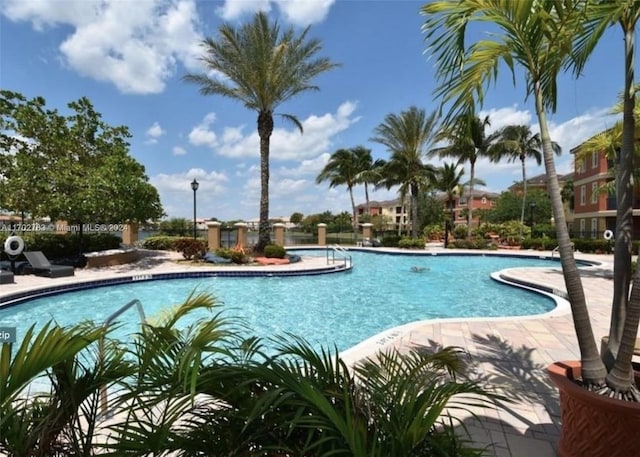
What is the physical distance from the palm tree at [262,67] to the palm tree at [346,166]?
11834 mm

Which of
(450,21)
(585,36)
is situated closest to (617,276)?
(585,36)

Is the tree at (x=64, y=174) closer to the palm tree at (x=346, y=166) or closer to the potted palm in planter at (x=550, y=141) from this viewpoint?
the potted palm in planter at (x=550, y=141)

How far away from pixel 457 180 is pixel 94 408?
97.9ft

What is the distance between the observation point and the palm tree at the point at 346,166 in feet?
92.6

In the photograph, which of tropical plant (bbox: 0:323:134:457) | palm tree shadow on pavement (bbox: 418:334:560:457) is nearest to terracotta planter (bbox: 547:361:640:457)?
palm tree shadow on pavement (bbox: 418:334:560:457)

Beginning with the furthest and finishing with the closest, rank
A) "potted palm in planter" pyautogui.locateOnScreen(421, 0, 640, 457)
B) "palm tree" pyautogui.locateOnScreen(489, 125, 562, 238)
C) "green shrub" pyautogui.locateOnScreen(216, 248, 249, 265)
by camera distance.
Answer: "palm tree" pyautogui.locateOnScreen(489, 125, 562, 238)
"green shrub" pyautogui.locateOnScreen(216, 248, 249, 265)
"potted palm in planter" pyautogui.locateOnScreen(421, 0, 640, 457)

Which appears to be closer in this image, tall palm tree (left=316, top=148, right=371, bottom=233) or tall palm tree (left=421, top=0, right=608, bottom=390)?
tall palm tree (left=421, top=0, right=608, bottom=390)

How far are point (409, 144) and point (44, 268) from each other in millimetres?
20635

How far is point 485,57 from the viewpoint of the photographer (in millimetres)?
2891

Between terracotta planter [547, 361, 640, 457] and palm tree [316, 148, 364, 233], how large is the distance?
2555cm

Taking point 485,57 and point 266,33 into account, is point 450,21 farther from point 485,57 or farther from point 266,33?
point 266,33

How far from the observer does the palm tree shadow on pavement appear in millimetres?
2844

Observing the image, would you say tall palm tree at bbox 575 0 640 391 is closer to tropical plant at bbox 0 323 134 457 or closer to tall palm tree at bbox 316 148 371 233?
tropical plant at bbox 0 323 134 457

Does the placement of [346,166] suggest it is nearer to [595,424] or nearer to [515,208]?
[595,424]
